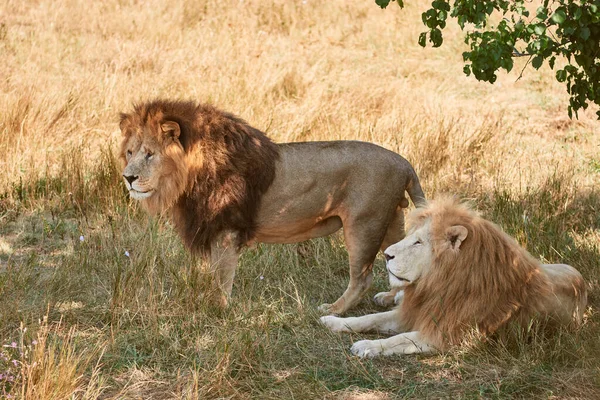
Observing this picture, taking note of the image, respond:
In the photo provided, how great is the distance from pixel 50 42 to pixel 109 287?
5.66 m

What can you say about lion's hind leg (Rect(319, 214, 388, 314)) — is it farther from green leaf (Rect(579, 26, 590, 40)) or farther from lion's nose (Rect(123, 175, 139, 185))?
green leaf (Rect(579, 26, 590, 40))

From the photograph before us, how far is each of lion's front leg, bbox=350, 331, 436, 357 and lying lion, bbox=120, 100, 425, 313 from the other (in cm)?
63

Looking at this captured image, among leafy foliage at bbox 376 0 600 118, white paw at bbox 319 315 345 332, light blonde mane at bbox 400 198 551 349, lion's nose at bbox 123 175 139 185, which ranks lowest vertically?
white paw at bbox 319 315 345 332

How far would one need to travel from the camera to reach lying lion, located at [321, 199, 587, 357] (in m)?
4.13

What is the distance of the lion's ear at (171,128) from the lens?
4.45m

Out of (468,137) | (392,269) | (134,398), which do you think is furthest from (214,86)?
(134,398)

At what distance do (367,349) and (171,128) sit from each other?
149cm

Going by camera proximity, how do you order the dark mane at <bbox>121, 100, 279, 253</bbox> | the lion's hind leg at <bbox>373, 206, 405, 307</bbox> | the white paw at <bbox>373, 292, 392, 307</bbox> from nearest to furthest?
the dark mane at <bbox>121, 100, 279, 253</bbox>, the lion's hind leg at <bbox>373, 206, 405, 307</bbox>, the white paw at <bbox>373, 292, 392, 307</bbox>

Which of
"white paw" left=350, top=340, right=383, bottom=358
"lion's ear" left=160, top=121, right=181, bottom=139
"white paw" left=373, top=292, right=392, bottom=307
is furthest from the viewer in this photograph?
"white paw" left=373, top=292, right=392, bottom=307

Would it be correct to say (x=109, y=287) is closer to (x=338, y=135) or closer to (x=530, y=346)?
(x=530, y=346)

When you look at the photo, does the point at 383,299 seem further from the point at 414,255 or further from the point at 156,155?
the point at 156,155

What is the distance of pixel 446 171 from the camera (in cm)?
685

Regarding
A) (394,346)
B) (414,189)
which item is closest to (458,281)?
(394,346)

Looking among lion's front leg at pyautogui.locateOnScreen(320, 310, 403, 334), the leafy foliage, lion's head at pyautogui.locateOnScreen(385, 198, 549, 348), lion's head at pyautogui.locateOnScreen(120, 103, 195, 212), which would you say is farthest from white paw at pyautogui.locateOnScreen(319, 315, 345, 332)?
the leafy foliage
